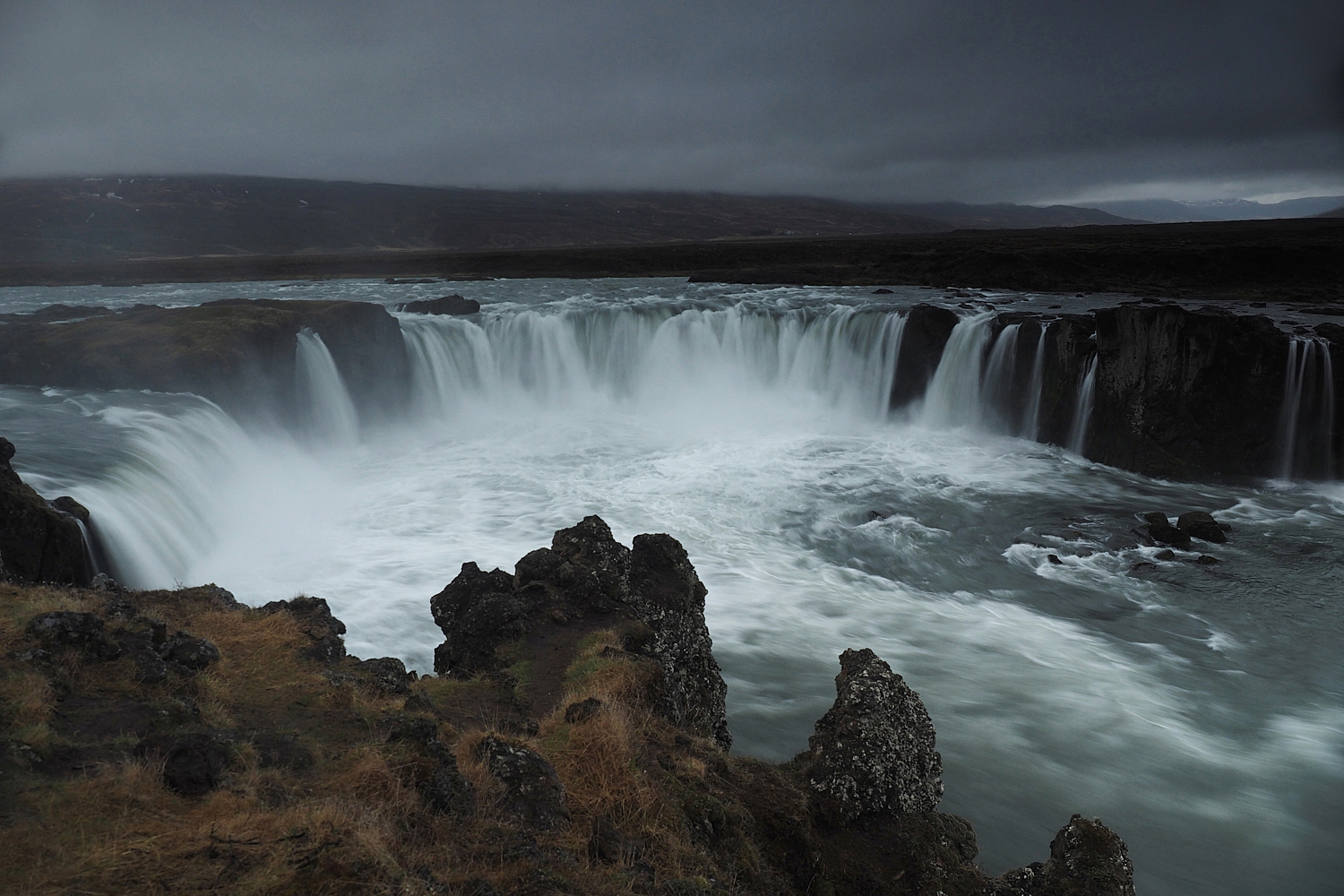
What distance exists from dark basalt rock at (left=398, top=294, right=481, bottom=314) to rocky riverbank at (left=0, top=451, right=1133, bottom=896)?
107ft

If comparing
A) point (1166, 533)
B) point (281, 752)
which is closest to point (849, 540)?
point (1166, 533)

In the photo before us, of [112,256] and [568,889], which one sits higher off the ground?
[112,256]

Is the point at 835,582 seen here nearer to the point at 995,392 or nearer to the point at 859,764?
the point at 859,764

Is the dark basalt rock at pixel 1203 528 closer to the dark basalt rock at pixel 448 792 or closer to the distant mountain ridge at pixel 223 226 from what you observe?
the dark basalt rock at pixel 448 792

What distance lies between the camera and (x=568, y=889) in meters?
4.82

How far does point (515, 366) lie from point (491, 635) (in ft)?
91.5

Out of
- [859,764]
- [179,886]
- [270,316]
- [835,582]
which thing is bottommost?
[835,582]

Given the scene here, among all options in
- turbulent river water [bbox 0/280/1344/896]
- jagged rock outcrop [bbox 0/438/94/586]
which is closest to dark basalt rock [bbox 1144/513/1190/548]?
turbulent river water [bbox 0/280/1344/896]

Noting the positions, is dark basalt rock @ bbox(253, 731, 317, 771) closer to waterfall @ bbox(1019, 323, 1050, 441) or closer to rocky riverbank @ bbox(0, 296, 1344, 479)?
rocky riverbank @ bbox(0, 296, 1344, 479)

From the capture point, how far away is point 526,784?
19.2 feet

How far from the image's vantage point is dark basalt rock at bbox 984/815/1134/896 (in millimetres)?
5520

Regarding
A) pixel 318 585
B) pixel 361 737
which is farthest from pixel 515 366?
pixel 361 737

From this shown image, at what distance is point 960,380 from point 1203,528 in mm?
12514

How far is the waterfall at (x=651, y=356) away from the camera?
33688 mm
